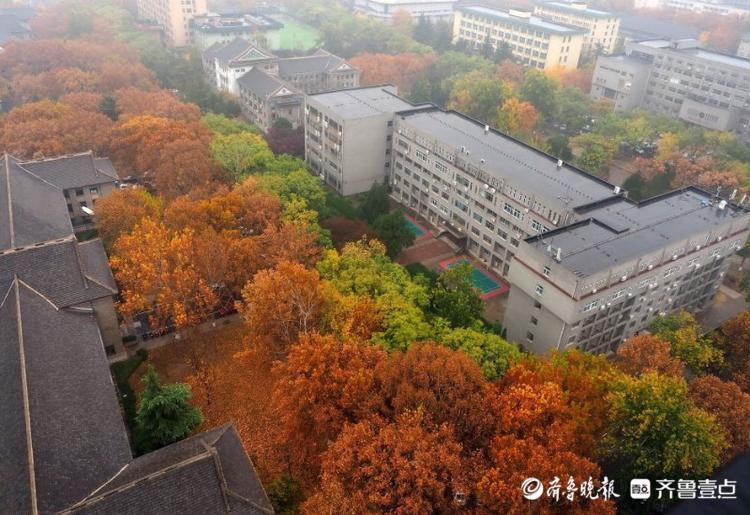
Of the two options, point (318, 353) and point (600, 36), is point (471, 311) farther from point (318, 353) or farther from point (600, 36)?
point (600, 36)

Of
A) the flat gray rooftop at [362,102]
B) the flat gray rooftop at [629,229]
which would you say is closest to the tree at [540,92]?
the flat gray rooftop at [362,102]

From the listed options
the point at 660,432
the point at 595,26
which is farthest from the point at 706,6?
the point at 660,432

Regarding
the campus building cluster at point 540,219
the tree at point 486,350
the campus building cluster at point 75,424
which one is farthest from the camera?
the campus building cluster at point 540,219

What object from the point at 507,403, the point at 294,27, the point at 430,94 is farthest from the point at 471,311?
the point at 294,27

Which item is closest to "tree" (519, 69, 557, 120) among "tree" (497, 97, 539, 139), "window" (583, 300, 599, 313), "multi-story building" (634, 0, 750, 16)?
"tree" (497, 97, 539, 139)

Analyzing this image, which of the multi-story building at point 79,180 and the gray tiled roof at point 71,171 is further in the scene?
the multi-story building at point 79,180

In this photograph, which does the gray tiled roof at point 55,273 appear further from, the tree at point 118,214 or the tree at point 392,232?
the tree at point 392,232

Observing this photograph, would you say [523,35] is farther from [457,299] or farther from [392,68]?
[457,299]
